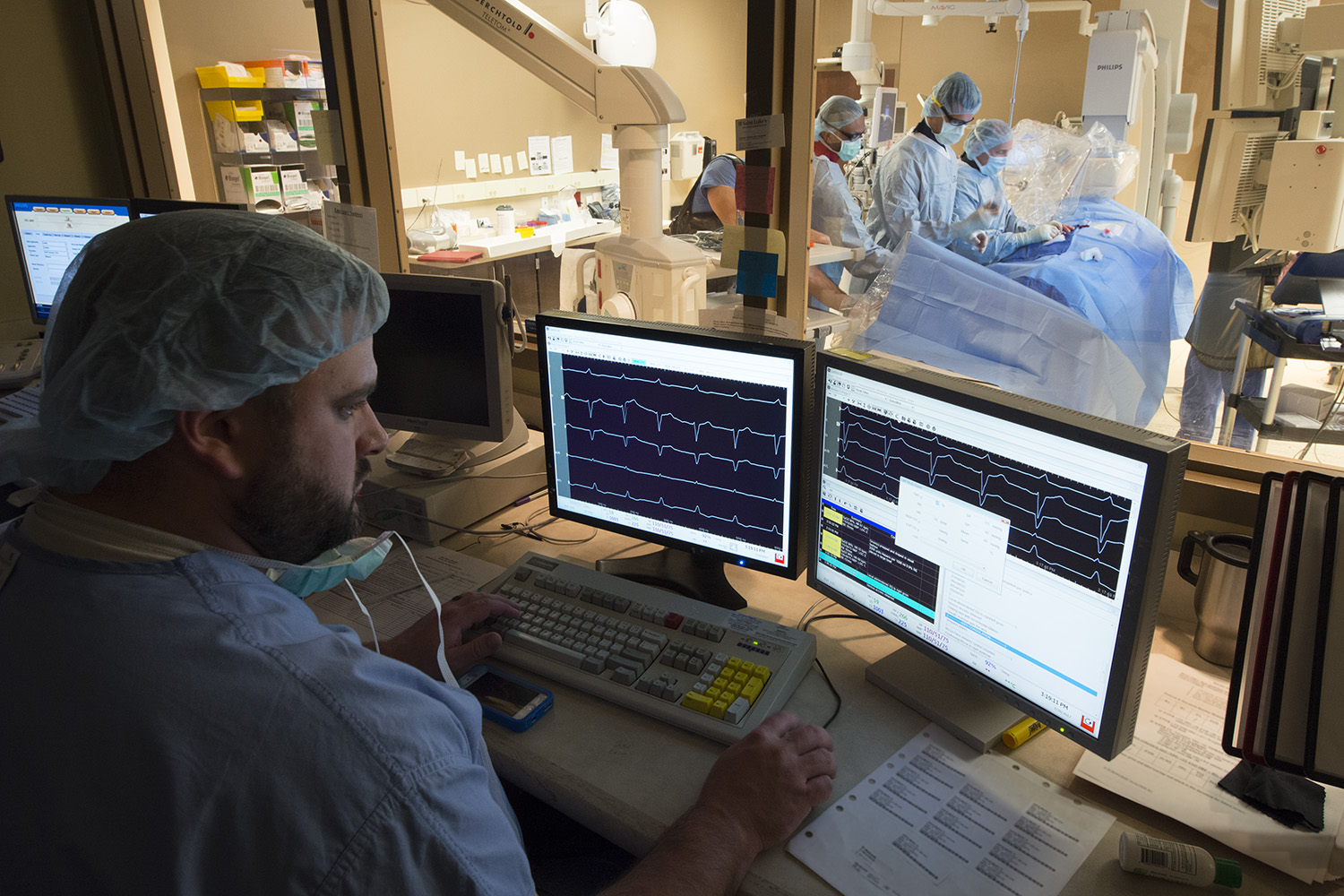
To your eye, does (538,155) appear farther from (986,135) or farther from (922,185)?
(986,135)

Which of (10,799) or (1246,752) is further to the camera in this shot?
(1246,752)

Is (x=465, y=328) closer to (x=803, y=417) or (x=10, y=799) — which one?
(x=803, y=417)

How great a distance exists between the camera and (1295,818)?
0.84 metres

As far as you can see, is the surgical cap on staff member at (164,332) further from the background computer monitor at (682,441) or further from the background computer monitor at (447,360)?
the background computer monitor at (447,360)

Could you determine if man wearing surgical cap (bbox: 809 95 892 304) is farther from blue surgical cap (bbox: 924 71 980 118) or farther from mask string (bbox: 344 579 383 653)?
mask string (bbox: 344 579 383 653)

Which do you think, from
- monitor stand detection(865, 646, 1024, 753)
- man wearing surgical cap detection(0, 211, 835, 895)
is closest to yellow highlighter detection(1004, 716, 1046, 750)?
monitor stand detection(865, 646, 1024, 753)

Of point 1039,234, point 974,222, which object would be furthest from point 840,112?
point 1039,234

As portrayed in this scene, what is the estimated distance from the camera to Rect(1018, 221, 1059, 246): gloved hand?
279 cm

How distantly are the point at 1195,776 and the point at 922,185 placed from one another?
3166mm

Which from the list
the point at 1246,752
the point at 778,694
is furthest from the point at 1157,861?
the point at 778,694

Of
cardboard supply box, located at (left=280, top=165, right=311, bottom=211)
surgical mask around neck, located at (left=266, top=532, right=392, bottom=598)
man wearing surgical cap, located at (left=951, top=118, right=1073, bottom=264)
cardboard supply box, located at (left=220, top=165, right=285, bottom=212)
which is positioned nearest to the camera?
surgical mask around neck, located at (left=266, top=532, right=392, bottom=598)

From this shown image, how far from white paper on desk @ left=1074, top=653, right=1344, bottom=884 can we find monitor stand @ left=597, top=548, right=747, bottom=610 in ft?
1.77

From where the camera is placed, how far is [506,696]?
105 cm

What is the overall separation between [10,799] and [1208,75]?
10.3 ft
